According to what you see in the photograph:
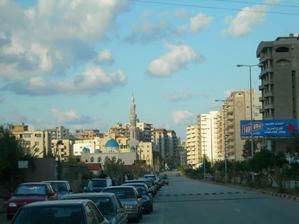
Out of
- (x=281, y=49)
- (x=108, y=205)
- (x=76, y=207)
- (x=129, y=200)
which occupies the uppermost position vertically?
(x=281, y=49)

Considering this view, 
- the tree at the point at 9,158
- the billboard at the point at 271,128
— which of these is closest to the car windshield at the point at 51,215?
the tree at the point at 9,158

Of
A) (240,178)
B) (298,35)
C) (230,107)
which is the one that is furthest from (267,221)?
(230,107)

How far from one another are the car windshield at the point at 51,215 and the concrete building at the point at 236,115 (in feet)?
506

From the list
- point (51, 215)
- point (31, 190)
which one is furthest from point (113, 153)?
point (51, 215)

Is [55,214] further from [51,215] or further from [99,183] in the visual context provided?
[99,183]

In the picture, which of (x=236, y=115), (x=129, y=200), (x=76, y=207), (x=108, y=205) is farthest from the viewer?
(x=236, y=115)

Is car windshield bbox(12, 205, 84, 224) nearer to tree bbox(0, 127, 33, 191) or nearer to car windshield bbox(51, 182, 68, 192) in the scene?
car windshield bbox(51, 182, 68, 192)

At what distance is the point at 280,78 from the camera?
427 ft

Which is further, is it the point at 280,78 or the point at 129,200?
the point at 280,78

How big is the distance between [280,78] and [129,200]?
109 metres

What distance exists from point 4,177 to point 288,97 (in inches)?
3615

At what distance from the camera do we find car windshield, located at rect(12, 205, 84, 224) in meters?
10.3

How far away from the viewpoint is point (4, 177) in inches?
1762

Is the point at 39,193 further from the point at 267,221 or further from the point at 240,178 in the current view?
the point at 240,178
